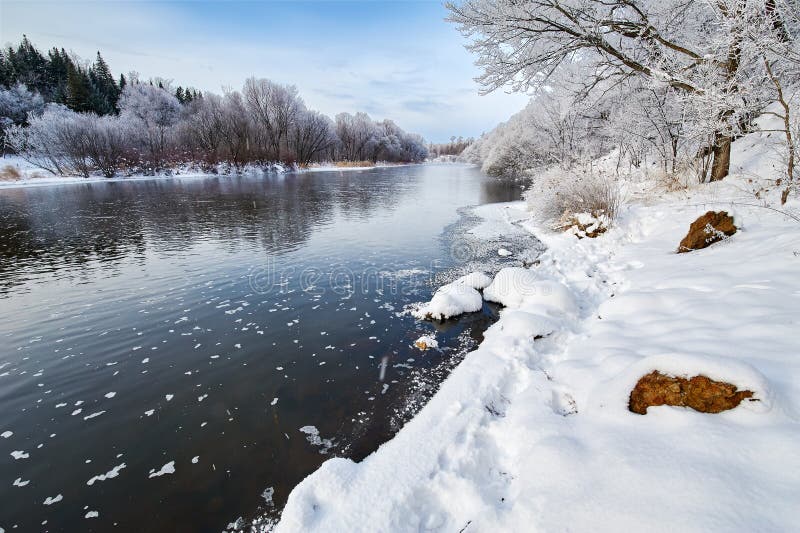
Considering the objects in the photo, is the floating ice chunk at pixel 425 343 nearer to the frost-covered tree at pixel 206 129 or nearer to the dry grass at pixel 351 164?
the frost-covered tree at pixel 206 129

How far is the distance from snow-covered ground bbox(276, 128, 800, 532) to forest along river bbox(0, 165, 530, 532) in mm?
782

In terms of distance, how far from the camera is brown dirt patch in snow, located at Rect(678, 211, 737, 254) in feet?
22.8

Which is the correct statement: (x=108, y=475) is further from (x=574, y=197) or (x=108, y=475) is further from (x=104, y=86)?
(x=104, y=86)

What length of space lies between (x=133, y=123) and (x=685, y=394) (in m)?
69.4

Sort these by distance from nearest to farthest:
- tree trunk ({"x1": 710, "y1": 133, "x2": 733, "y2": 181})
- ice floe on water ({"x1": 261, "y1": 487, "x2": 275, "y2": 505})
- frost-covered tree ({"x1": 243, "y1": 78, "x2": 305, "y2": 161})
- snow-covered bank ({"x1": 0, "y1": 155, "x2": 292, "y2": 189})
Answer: ice floe on water ({"x1": 261, "y1": 487, "x2": 275, "y2": 505}) < tree trunk ({"x1": 710, "y1": 133, "x2": 733, "y2": 181}) < snow-covered bank ({"x1": 0, "y1": 155, "x2": 292, "y2": 189}) < frost-covered tree ({"x1": 243, "y1": 78, "x2": 305, "y2": 161})

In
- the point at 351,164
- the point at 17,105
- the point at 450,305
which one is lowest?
the point at 450,305

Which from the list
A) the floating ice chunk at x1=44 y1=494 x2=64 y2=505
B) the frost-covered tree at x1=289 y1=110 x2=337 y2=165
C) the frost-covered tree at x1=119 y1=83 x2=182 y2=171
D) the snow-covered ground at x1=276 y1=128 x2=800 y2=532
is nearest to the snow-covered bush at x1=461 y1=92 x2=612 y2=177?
the snow-covered ground at x1=276 y1=128 x2=800 y2=532

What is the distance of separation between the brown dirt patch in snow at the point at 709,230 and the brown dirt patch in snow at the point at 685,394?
562cm

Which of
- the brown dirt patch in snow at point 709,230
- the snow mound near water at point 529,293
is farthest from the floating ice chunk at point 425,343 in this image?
the brown dirt patch in snow at point 709,230

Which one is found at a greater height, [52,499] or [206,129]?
[206,129]

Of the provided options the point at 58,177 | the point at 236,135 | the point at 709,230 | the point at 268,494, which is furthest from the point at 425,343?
the point at 236,135

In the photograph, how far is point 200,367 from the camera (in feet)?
18.6

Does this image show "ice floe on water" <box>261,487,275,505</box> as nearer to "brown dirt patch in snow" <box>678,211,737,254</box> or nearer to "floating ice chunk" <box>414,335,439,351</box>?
"floating ice chunk" <box>414,335,439,351</box>

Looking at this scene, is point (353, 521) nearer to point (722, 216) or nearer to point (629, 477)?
point (629, 477)
